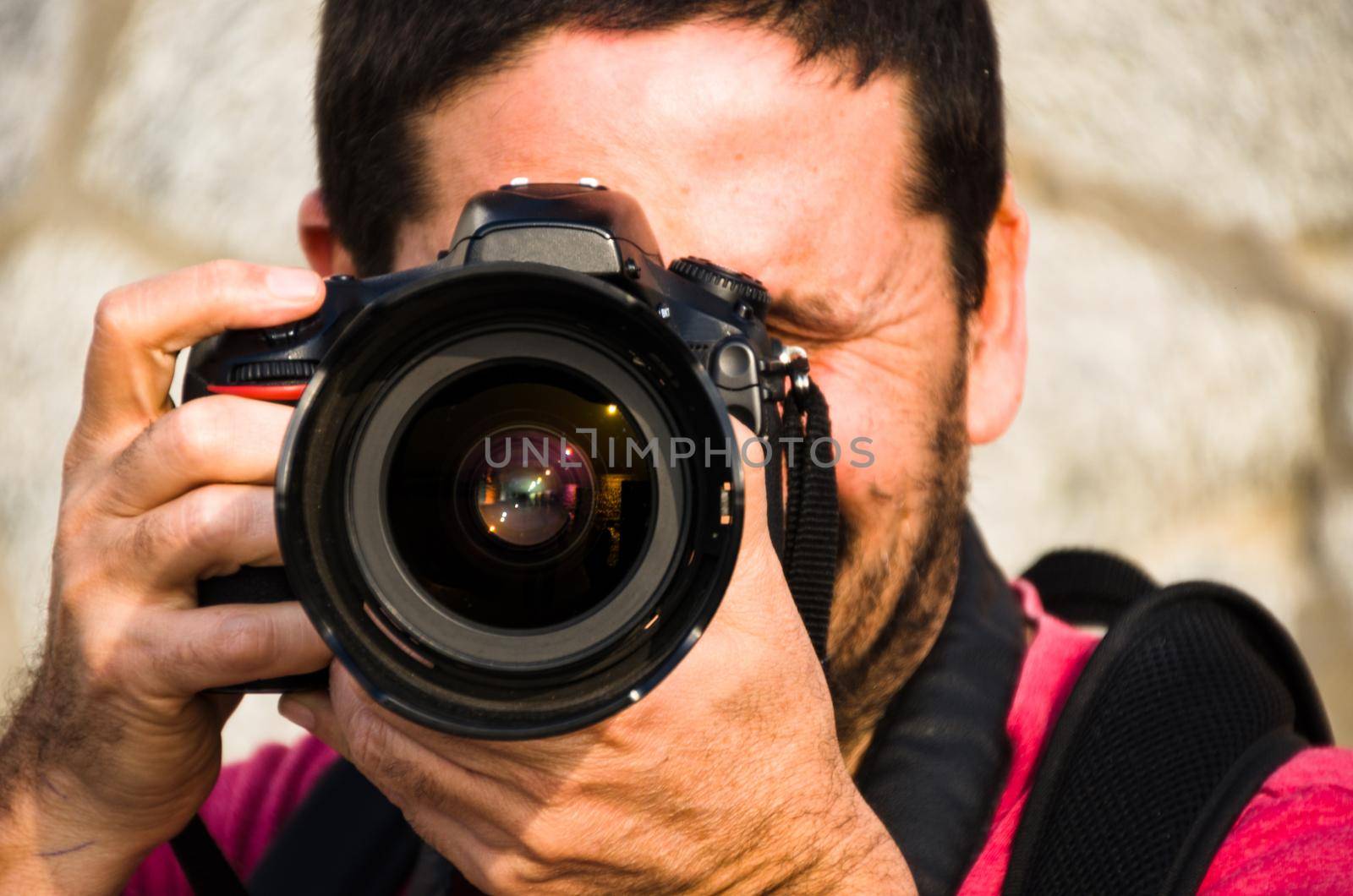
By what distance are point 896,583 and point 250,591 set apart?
449 millimetres

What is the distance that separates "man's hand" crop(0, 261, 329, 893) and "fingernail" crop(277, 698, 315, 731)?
0.07 ft

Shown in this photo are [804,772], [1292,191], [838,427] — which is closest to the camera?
[804,772]

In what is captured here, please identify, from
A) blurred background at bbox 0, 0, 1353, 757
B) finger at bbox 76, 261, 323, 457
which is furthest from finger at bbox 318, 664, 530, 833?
blurred background at bbox 0, 0, 1353, 757

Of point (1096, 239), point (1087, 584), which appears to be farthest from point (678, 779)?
point (1096, 239)

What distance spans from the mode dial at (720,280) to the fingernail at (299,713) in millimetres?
312

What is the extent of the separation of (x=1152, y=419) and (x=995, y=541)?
216mm

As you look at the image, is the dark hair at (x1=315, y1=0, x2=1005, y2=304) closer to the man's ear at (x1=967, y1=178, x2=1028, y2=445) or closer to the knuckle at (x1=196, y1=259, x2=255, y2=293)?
the man's ear at (x1=967, y1=178, x2=1028, y2=445)

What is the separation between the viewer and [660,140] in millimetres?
840

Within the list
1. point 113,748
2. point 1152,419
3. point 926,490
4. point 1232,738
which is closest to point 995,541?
point 1152,419

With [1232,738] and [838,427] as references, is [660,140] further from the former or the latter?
[1232,738]

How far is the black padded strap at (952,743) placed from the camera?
2.75 ft

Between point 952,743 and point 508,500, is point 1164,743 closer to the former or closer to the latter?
point 952,743

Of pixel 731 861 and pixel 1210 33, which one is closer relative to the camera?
pixel 731 861

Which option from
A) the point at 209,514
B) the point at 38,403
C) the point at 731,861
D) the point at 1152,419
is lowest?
the point at 1152,419
